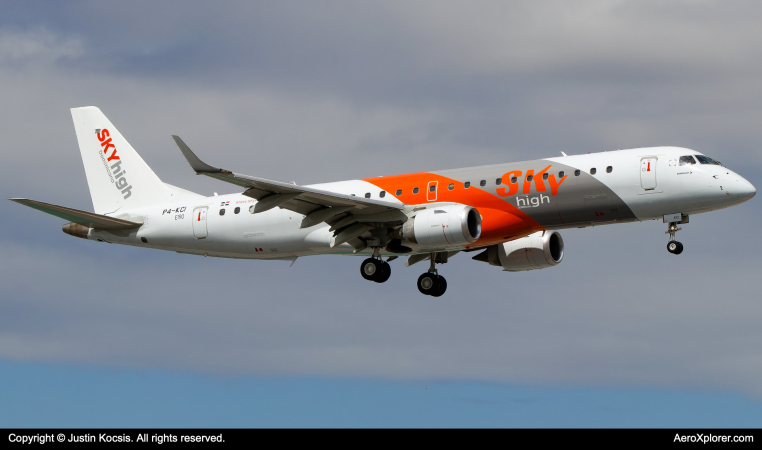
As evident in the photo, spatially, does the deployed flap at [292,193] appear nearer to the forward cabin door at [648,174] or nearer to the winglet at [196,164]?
the winglet at [196,164]

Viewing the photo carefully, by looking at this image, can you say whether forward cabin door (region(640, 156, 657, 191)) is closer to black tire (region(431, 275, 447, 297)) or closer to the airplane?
the airplane

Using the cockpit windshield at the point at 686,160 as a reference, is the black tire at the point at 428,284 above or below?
below

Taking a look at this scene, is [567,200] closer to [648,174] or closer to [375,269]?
[648,174]

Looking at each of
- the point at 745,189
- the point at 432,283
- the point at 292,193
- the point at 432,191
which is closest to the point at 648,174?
the point at 745,189

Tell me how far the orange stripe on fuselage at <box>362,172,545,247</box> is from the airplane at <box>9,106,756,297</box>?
0.14 feet

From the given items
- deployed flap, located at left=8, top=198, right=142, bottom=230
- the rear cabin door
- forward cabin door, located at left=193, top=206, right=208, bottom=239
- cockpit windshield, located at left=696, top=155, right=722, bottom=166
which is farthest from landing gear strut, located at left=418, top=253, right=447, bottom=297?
deployed flap, located at left=8, top=198, right=142, bottom=230

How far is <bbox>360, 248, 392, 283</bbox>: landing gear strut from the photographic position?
4225cm

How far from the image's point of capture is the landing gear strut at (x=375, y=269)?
139ft

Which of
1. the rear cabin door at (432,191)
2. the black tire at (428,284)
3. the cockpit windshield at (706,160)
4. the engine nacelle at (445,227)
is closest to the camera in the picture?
the cockpit windshield at (706,160)

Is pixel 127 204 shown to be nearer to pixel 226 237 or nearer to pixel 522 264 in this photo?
pixel 226 237

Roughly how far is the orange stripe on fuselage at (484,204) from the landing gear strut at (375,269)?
297 centimetres

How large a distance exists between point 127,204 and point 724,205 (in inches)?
1138

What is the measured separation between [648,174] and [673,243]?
2941 mm

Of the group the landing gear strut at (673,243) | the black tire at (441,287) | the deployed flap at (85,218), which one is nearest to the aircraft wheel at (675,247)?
the landing gear strut at (673,243)
